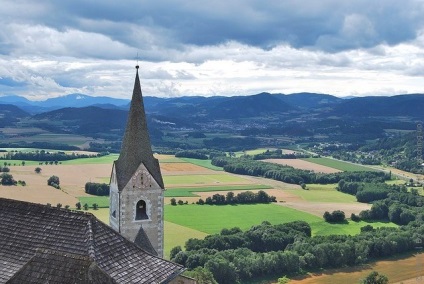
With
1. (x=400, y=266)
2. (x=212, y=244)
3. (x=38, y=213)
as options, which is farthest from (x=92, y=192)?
(x=38, y=213)

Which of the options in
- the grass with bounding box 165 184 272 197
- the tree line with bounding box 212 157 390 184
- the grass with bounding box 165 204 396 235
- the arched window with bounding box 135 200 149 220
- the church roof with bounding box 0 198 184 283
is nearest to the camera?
the church roof with bounding box 0 198 184 283

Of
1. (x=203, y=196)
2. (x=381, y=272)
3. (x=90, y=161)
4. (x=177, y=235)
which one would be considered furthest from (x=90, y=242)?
(x=90, y=161)

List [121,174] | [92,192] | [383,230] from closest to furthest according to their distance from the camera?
[121,174] → [383,230] → [92,192]

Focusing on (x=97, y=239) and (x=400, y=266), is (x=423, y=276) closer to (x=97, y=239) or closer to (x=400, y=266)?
(x=400, y=266)

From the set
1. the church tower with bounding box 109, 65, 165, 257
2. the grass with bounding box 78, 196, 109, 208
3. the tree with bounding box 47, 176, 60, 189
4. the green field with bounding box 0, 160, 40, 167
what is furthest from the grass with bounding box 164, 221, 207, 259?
the green field with bounding box 0, 160, 40, 167

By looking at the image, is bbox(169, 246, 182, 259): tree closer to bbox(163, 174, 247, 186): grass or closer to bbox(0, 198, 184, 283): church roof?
bbox(0, 198, 184, 283): church roof

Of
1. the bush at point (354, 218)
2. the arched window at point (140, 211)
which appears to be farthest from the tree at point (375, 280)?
the bush at point (354, 218)
